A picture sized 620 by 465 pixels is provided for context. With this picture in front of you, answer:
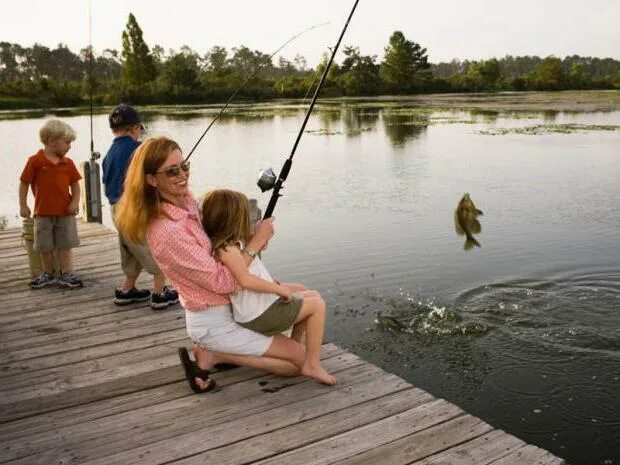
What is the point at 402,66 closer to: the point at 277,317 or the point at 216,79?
the point at 216,79

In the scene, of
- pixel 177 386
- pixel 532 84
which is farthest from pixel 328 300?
pixel 532 84

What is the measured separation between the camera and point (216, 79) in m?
71.8

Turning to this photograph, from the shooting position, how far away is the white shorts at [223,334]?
10.4 ft

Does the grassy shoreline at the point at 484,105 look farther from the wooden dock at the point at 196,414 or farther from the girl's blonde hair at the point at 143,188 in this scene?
the girl's blonde hair at the point at 143,188

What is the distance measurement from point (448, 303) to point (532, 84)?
8076cm

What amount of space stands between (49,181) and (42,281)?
0.91m

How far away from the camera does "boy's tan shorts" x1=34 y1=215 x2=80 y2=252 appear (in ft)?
16.5

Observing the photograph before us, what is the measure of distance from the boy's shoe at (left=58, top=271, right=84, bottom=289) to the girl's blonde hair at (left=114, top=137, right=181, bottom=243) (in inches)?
91.8

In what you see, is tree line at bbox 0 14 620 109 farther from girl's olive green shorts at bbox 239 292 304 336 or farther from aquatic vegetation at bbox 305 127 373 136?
girl's olive green shorts at bbox 239 292 304 336

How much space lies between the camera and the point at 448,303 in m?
6.31

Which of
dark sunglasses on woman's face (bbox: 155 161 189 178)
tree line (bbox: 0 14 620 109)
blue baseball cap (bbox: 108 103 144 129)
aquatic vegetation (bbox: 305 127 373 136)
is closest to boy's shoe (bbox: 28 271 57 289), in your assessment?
blue baseball cap (bbox: 108 103 144 129)

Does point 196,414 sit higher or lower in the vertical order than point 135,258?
lower

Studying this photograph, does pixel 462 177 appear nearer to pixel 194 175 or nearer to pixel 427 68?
pixel 194 175

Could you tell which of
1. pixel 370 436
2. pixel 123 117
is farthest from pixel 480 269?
pixel 370 436
